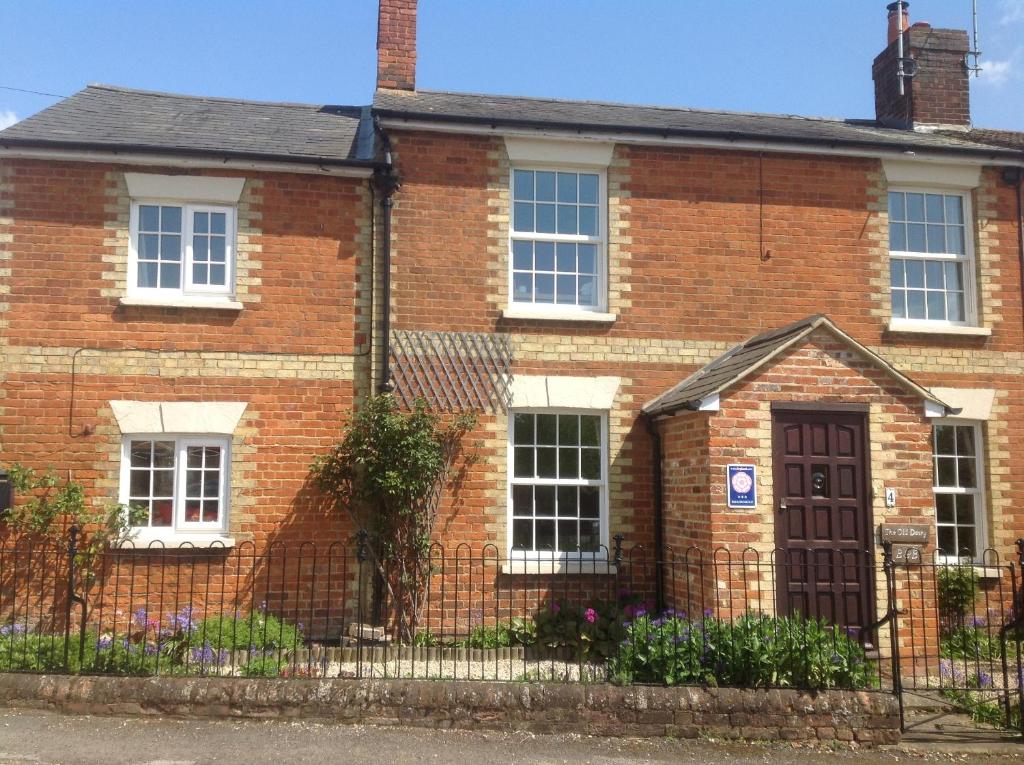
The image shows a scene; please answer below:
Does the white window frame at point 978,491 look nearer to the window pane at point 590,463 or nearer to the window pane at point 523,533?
the window pane at point 590,463

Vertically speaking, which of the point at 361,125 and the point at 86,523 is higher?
the point at 361,125

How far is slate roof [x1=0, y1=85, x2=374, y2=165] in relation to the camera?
31.3ft

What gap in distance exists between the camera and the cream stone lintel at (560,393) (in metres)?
9.77

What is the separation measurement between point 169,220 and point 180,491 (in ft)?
9.94

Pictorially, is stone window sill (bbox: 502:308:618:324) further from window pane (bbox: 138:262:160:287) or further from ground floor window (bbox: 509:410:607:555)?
window pane (bbox: 138:262:160:287)

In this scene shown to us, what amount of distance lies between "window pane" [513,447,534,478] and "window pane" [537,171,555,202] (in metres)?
2.99

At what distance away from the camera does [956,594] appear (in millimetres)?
9805

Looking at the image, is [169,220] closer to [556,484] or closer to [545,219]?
[545,219]

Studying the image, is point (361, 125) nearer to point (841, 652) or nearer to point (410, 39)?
point (410, 39)

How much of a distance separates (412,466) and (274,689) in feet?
9.65

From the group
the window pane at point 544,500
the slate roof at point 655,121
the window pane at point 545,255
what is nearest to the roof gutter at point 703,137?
the slate roof at point 655,121

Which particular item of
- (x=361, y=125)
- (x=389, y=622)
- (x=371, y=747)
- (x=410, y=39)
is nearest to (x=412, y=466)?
(x=389, y=622)

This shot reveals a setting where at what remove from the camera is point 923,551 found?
8.52 meters

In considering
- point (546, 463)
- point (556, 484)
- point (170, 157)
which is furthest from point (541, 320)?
point (170, 157)
